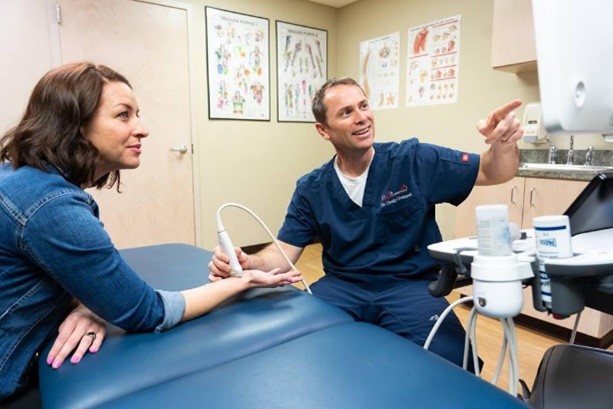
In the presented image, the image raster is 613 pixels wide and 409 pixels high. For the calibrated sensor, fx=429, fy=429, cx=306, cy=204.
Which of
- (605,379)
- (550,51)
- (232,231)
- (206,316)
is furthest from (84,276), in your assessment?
(232,231)

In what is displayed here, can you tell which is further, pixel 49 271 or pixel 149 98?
pixel 149 98

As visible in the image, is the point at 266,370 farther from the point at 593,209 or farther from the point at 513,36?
the point at 513,36

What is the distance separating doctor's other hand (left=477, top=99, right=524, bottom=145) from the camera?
100 cm

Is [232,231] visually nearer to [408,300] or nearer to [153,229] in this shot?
→ [153,229]

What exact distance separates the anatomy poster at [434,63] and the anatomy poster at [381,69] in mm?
151

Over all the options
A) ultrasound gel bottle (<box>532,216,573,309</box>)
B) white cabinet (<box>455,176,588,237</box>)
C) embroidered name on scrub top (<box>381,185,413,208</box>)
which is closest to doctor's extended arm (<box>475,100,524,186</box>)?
embroidered name on scrub top (<box>381,185,413,208</box>)

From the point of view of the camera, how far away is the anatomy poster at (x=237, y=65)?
345cm

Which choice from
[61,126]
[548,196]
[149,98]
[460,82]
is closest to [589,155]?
[548,196]

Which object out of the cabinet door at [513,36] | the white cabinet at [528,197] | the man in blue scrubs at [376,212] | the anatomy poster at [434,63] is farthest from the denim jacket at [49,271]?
the anatomy poster at [434,63]

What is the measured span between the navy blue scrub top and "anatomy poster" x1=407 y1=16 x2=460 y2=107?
6.41 ft

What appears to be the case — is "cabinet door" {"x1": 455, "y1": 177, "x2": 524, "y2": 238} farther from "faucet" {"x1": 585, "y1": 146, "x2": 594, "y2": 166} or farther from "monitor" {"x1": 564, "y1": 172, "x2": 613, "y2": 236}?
"monitor" {"x1": 564, "y1": 172, "x2": 613, "y2": 236}

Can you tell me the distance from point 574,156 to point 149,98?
9.28 feet

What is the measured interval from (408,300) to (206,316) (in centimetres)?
66

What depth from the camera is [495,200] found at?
2312 mm
